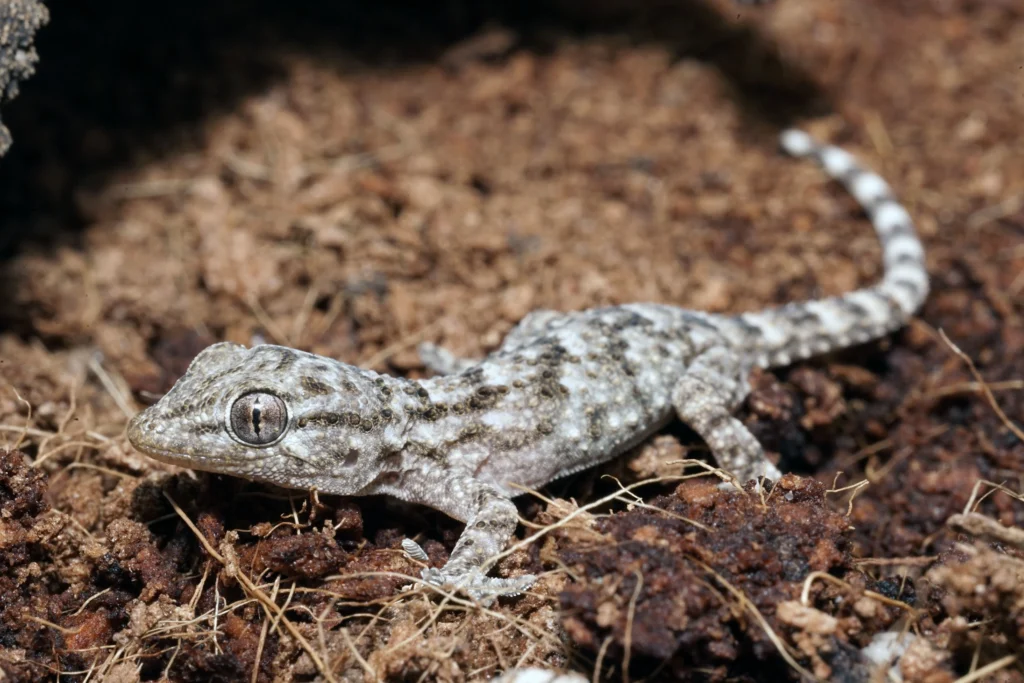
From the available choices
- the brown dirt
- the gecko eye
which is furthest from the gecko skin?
the brown dirt

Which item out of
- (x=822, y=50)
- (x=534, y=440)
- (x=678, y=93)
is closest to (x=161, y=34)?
(x=678, y=93)

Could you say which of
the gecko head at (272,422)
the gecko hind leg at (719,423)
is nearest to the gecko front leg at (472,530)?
the gecko head at (272,422)

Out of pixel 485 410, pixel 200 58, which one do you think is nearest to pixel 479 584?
pixel 485 410

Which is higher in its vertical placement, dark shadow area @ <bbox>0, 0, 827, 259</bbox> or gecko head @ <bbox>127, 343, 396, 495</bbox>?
dark shadow area @ <bbox>0, 0, 827, 259</bbox>

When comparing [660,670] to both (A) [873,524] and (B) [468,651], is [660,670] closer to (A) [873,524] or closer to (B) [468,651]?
(B) [468,651]

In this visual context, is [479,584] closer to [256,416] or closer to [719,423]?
[256,416]

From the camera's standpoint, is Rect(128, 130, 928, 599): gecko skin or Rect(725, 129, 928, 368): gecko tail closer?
Rect(128, 130, 928, 599): gecko skin

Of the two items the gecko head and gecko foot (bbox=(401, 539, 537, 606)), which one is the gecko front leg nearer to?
gecko foot (bbox=(401, 539, 537, 606))
